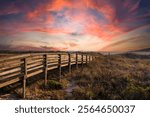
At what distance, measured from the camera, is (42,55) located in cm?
1313

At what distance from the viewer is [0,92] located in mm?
10898

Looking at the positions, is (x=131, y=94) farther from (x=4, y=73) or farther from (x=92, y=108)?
(x=4, y=73)

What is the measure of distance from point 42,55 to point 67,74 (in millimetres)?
3950

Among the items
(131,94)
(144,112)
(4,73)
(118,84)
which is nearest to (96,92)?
(131,94)

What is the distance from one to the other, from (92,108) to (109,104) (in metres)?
0.83

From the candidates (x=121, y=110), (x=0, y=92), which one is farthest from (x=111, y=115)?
(x=0, y=92)

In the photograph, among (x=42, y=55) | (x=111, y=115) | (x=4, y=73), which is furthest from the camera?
(x=42, y=55)

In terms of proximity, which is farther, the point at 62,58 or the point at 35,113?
the point at 62,58

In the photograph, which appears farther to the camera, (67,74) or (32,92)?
(67,74)

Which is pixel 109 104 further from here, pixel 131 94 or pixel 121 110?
pixel 131 94

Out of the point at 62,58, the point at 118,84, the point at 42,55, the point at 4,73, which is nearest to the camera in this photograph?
the point at 4,73

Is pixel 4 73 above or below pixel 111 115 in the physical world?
above

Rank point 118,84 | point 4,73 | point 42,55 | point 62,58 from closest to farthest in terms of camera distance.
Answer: point 4,73
point 42,55
point 118,84
point 62,58

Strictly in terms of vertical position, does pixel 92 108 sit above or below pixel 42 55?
below
